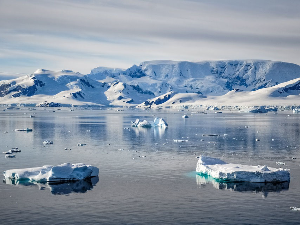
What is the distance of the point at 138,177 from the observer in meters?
49.1

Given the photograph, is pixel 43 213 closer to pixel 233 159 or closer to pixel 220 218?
pixel 220 218

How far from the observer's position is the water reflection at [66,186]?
4240cm

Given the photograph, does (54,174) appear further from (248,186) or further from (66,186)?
(248,186)

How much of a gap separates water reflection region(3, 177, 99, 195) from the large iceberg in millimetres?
631

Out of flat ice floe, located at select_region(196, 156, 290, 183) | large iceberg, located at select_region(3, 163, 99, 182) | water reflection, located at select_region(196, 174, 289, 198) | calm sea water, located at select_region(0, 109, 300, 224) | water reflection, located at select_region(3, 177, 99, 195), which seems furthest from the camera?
large iceberg, located at select_region(3, 163, 99, 182)

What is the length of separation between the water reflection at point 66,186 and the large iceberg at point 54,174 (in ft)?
2.07

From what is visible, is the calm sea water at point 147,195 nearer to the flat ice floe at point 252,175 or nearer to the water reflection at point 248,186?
the water reflection at point 248,186

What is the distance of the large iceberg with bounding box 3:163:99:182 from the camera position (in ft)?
150

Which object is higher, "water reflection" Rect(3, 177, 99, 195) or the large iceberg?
the large iceberg

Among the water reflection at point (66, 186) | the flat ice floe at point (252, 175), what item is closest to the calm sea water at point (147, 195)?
the water reflection at point (66, 186)

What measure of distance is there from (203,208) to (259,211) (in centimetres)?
455

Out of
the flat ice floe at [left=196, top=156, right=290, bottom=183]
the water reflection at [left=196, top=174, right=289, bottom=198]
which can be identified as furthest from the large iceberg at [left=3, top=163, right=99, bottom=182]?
the flat ice floe at [left=196, top=156, right=290, bottom=183]

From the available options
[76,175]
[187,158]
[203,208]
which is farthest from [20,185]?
[187,158]

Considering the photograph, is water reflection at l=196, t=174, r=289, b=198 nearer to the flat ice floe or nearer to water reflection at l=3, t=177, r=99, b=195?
the flat ice floe
